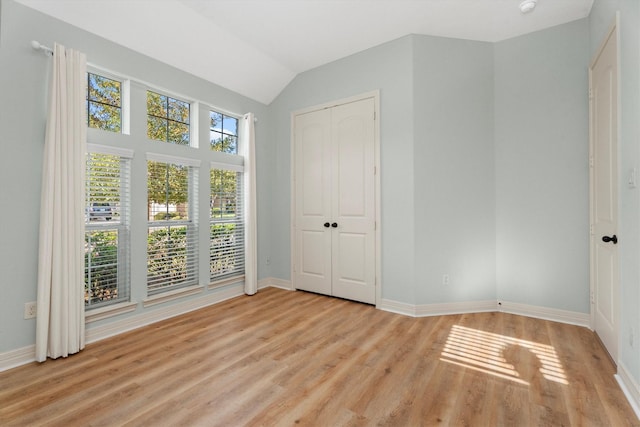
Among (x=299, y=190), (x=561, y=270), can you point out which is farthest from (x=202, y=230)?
(x=561, y=270)

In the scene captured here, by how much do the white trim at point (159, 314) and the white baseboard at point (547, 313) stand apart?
3.27 m

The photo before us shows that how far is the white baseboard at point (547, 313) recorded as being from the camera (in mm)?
3086

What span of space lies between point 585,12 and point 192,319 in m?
5.03

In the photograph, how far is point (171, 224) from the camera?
11.1 feet

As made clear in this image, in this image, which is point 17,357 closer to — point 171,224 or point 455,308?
point 171,224

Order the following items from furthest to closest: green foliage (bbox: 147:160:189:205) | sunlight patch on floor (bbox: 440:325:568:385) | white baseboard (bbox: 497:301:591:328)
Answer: green foliage (bbox: 147:160:189:205) < white baseboard (bbox: 497:301:591:328) < sunlight patch on floor (bbox: 440:325:568:385)

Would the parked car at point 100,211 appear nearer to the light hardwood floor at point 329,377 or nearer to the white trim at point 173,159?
the white trim at point 173,159

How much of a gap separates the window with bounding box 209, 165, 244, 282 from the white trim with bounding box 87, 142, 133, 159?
3.29 feet

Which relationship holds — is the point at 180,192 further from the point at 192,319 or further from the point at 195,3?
the point at 195,3

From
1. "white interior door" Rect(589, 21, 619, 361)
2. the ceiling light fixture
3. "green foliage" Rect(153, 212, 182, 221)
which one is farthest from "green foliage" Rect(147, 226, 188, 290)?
the ceiling light fixture

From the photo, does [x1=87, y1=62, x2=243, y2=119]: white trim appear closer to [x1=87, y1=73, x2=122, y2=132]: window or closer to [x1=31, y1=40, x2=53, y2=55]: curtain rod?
[x1=87, y1=73, x2=122, y2=132]: window

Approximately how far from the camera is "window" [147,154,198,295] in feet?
10.6

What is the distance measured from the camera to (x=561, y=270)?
321cm

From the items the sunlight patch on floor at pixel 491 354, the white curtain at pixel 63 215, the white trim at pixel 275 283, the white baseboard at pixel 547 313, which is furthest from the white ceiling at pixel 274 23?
the sunlight patch on floor at pixel 491 354
